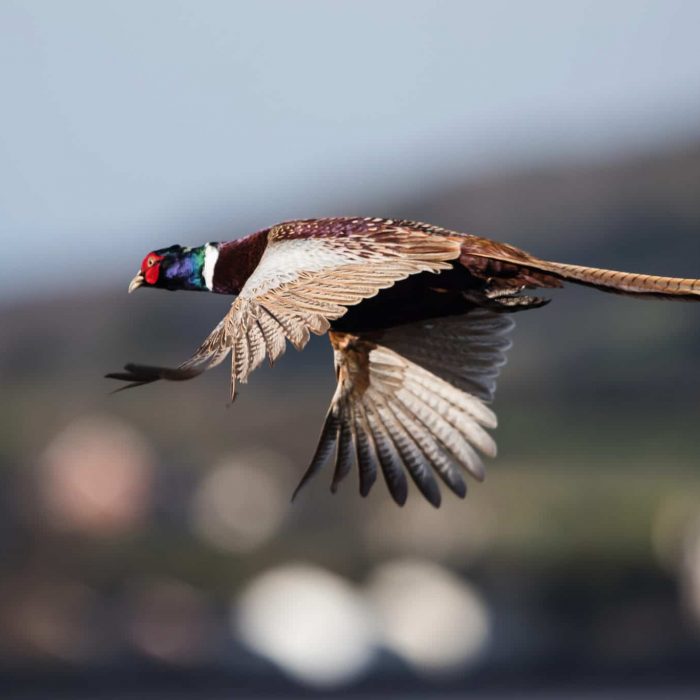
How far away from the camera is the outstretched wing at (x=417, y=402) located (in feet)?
40.4

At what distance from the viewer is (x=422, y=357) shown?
12406 mm

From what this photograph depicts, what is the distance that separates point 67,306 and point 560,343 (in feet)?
109

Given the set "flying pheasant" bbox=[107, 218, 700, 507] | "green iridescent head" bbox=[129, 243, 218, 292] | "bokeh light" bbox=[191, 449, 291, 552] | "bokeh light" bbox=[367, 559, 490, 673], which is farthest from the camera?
"bokeh light" bbox=[191, 449, 291, 552]

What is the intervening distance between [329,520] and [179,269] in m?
41.0

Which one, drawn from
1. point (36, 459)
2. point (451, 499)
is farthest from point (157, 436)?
point (451, 499)

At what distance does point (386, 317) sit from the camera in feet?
38.3

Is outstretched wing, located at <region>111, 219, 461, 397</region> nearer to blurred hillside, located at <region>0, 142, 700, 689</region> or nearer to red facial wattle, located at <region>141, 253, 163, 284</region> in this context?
red facial wattle, located at <region>141, 253, 163, 284</region>

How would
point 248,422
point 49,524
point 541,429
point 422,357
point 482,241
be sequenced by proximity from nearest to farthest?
point 482,241
point 422,357
point 49,524
point 248,422
point 541,429

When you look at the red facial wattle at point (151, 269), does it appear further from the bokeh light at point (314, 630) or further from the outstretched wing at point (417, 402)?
the bokeh light at point (314, 630)

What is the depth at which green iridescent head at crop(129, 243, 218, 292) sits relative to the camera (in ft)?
37.6

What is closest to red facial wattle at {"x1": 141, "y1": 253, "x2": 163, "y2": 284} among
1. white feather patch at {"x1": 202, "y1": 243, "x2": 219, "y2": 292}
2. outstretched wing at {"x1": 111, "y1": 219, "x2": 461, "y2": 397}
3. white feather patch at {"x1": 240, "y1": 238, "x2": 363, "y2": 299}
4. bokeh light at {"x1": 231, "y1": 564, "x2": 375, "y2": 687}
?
white feather patch at {"x1": 202, "y1": 243, "x2": 219, "y2": 292}

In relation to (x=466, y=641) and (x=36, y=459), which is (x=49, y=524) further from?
(x=466, y=641)

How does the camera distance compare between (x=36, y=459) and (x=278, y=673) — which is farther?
(x=36, y=459)

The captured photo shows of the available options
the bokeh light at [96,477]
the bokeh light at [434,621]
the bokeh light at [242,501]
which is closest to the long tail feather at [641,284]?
the bokeh light at [434,621]
